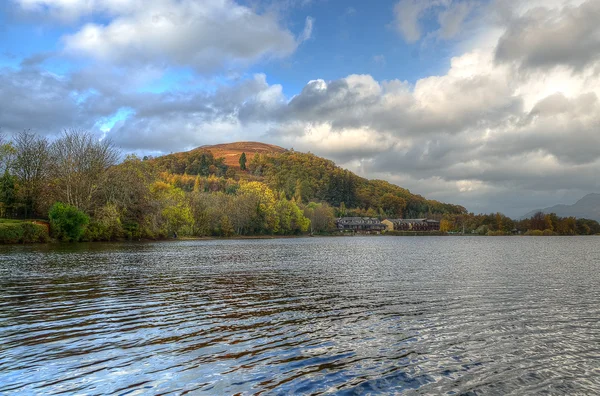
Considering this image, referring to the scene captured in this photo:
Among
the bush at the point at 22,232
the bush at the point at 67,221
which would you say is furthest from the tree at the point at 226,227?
the bush at the point at 22,232

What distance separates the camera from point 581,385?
1102 centimetres

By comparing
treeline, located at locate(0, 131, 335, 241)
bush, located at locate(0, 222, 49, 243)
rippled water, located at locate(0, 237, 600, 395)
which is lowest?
rippled water, located at locate(0, 237, 600, 395)

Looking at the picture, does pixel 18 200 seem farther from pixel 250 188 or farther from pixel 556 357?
pixel 556 357

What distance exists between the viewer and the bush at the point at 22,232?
76688 mm

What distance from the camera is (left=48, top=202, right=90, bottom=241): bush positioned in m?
83.4

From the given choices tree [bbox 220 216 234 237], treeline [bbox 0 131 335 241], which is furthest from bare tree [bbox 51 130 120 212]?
tree [bbox 220 216 234 237]

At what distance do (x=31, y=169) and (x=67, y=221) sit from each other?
2381 centimetres

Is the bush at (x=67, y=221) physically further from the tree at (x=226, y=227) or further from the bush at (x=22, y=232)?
the tree at (x=226, y=227)

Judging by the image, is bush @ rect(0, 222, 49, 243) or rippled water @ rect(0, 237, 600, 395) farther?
bush @ rect(0, 222, 49, 243)

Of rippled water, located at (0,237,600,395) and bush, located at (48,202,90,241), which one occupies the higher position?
bush, located at (48,202,90,241)

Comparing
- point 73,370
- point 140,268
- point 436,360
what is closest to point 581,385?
point 436,360

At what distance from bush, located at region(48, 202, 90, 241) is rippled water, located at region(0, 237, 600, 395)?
59.9 metres

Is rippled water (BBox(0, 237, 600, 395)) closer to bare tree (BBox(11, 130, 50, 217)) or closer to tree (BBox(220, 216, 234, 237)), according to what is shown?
bare tree (BBox(11, 130, 50, 217))

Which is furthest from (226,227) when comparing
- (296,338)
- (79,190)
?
(296,338)
